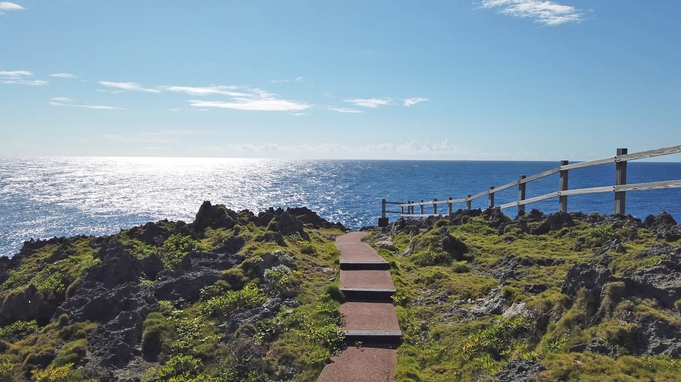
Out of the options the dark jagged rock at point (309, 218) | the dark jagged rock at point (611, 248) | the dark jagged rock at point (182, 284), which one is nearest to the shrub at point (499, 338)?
the dark jagged rock at point (611, 248)

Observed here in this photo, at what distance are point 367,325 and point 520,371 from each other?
3269 mm

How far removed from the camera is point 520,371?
5645 mm

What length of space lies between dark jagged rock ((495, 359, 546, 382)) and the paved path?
161cm

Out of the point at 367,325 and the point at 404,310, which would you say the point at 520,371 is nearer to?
the point at 367,325

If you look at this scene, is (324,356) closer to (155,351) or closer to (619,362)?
(155,351)

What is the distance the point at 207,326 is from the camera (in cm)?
876

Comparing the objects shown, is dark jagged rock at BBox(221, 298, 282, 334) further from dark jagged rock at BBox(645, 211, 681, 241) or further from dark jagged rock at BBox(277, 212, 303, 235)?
dark jagged rock at BBox(645, 211, 681, 241)

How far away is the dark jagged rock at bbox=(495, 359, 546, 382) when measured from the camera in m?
5.48

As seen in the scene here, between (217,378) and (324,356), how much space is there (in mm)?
1606

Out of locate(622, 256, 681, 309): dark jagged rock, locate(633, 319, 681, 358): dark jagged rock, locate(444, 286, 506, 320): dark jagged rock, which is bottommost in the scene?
locate(444, 286, 506, 320): dark jagged rock

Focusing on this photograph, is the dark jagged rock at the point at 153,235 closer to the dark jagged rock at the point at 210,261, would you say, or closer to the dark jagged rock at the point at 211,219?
the dark jagged rock at the point at 211,219

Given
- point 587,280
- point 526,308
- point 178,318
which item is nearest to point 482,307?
point 526,308

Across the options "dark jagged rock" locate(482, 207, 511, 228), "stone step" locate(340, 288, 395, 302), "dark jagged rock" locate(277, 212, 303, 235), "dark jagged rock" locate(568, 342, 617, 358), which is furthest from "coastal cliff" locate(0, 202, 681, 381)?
"dark jagged rock" locate(277, 212, 303, 235)

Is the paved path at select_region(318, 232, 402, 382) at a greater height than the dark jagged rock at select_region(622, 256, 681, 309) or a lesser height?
lesser
